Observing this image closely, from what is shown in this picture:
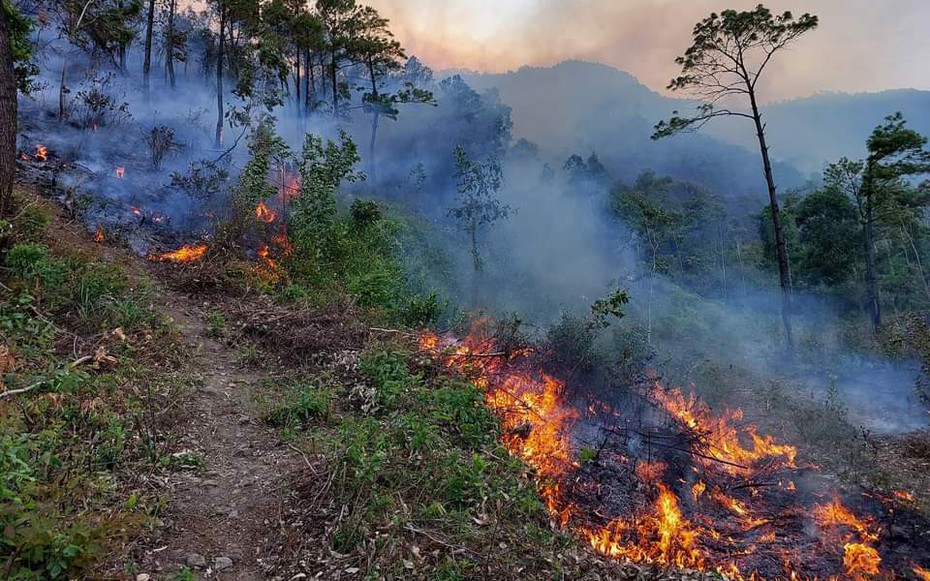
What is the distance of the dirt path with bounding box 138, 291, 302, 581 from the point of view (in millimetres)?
3256

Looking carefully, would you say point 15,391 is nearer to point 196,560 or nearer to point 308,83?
point 196,560

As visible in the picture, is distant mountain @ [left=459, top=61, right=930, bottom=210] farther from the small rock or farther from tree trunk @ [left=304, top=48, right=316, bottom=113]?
the small rock

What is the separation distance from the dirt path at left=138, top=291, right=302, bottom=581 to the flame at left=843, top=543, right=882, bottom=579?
572cm

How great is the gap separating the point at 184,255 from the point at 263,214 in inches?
98.0

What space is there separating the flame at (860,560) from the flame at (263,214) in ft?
41.2

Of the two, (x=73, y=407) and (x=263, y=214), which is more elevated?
(x=263, y=214)

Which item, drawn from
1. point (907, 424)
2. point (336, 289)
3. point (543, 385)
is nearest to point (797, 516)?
point (543, 385)

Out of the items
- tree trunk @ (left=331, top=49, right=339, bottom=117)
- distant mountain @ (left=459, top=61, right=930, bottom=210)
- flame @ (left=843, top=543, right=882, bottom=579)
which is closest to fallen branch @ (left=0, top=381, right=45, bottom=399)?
flame @ (left=843, top=543, right=882, bottom=579)

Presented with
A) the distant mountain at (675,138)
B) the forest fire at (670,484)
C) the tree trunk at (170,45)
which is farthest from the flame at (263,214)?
the distant mountain at (675,138)

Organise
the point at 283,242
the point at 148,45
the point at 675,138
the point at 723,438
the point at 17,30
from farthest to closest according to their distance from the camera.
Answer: the point at 675,138, the point at 148,45, the point at 283,242, the point at 17,30, the point at 723,438

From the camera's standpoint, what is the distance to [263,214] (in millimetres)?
12211

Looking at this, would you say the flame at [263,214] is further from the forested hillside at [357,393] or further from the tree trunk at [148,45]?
the tree trunk at [148,45]

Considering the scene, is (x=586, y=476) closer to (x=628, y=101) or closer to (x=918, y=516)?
(x=918, y=516)

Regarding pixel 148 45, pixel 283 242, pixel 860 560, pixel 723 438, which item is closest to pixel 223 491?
pixel 860 560
